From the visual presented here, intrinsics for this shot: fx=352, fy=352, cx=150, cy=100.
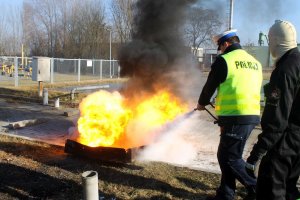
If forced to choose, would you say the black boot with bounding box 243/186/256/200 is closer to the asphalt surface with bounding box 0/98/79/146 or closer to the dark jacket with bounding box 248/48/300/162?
the dark jacket with bounding box 248/48/300/162

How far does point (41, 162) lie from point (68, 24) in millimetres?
54491

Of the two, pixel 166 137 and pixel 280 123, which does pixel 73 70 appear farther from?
pixel 280 123

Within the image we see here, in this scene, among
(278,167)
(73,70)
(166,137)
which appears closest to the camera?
(278,167)

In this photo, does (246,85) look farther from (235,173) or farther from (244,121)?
Result: (235,173)

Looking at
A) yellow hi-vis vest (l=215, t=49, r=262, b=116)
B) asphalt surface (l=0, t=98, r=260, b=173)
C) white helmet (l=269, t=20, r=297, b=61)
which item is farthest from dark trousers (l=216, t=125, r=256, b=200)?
asphalt surface (l=0, t=98, r=260, b=173)

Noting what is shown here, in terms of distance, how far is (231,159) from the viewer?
4.48 meters

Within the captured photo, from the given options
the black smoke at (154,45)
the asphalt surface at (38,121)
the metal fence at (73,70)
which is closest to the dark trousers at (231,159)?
the black smoke at (154,45)

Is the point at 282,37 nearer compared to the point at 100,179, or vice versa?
the point at 282,37

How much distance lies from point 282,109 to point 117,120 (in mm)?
4073

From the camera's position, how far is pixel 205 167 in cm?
644

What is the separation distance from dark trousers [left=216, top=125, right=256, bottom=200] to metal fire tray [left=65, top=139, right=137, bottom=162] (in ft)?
6.44

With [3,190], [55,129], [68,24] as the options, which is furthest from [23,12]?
[3,190]

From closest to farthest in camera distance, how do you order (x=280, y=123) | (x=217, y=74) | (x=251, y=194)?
(x=280, y=123) → (x=217, y=74) → (x=251, y=194)

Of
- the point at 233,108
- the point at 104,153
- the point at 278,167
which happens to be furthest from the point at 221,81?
the point at 104,153
